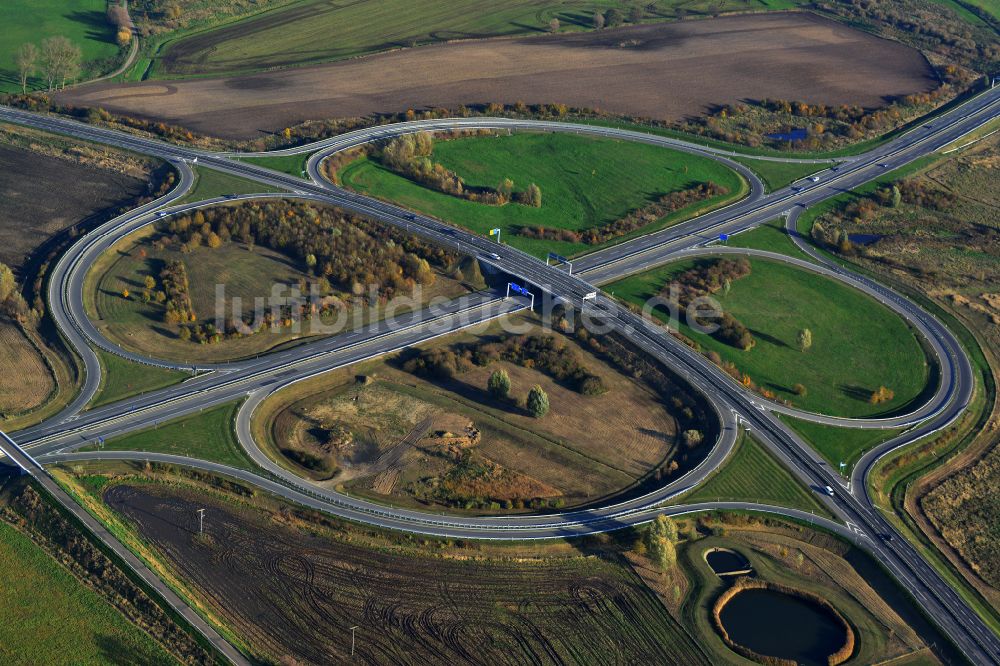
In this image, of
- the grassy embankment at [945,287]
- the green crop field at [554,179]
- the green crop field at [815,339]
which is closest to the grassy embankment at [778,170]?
the green crop field at [554,179]

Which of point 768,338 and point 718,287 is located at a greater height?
point 718,287

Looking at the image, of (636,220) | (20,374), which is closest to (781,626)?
(636,220)

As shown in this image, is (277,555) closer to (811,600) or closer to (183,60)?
(811,600)

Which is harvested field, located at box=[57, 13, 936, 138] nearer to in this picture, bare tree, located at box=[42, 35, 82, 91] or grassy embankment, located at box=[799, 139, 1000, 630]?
bare tree, located at box=[42, 35, 82, 91]

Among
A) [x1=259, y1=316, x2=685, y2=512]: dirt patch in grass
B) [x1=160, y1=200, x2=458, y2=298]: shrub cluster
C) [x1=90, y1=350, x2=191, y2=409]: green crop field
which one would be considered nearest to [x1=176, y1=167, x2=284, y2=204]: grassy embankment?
[x1=160, y1=200, x2=458, y2=298]: shrub cluster

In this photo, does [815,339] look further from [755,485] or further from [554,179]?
[554,179]

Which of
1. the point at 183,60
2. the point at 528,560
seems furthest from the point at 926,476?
the point at 183,60

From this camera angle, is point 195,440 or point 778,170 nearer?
point 195,440
